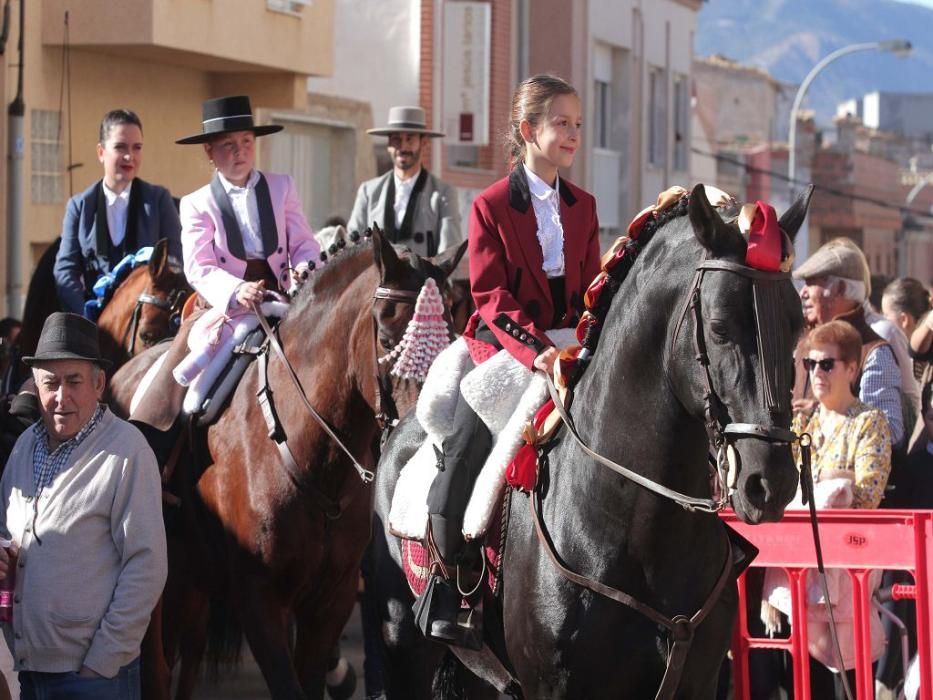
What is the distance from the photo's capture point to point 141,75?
17.4m

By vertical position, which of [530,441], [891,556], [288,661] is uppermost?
[530,441]

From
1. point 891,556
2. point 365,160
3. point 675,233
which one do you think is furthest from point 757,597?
point 365,160

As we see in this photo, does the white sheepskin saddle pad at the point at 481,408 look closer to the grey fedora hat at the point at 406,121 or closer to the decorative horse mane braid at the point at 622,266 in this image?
the decorative horse mane braid at the point at 622,266

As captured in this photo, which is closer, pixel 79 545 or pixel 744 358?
pixel 744 358

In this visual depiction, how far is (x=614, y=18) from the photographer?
31.1m

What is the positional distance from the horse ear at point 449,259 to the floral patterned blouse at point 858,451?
1860 mm

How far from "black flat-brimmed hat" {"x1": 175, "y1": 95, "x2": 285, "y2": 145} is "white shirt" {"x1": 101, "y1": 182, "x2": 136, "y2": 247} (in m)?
1.83

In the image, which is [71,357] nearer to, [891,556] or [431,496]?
[431,496]

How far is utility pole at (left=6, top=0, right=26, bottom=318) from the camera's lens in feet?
49.7

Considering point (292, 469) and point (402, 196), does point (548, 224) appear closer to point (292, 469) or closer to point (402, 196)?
point (292, 469)

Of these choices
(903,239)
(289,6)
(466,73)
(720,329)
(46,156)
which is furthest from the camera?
(903,239)

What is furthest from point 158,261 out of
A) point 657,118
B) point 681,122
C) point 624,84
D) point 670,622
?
point 681,122

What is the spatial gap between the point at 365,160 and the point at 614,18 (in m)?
10.1

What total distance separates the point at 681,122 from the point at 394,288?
3020 cm
